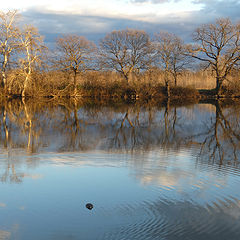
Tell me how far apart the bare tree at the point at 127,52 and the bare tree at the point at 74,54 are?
136 inches

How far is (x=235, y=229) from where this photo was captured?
5121 mm

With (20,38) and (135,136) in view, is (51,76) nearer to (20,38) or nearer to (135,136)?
(20,38)

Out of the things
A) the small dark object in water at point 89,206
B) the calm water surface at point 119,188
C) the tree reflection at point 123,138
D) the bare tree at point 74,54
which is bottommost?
the tree reflection at point 123,138

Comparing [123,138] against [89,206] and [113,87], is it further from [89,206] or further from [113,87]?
[113,87]

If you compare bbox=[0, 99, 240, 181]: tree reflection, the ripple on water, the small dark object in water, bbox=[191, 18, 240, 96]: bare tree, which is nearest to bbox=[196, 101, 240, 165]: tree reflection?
bbox=[0, 99, 240, 181]: tree reflection

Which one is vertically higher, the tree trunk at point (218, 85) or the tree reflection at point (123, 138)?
the tree trunk at point (218, 85)

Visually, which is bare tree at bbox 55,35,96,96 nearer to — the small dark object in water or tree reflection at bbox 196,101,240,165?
tree reflection at bbox 196,101,240,165

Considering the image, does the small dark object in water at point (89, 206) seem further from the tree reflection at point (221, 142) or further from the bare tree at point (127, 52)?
the bare tree at point (127, 52)

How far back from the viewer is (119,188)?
708 centimetres

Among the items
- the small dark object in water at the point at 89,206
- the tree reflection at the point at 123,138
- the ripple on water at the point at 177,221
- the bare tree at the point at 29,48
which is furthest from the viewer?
the bare tree at the point at 29,48

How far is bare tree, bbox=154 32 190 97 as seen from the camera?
47312 mm

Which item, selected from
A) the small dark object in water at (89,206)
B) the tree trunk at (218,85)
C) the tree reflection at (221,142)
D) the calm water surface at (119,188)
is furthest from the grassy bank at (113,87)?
the small dark object in water at (89,206)

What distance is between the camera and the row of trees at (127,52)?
40.5 meters

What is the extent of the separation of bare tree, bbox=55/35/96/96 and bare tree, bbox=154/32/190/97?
1008 centimetres
